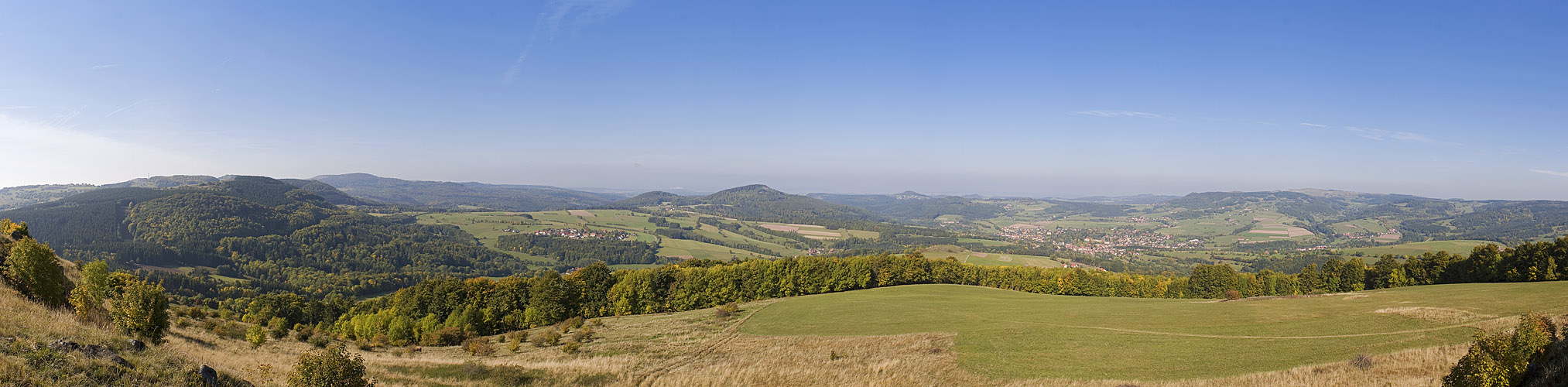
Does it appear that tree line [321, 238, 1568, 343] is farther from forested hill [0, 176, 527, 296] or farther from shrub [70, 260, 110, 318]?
forested hill [0, 176, 527, 296]

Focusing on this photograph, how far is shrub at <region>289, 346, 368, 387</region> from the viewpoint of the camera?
12438mm

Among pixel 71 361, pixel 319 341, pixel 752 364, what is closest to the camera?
pixel 71 361

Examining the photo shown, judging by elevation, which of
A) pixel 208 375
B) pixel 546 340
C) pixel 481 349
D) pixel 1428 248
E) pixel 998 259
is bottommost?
pixel 998 259

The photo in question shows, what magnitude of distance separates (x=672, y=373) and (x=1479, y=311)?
35.4 meters

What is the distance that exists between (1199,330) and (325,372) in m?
34.7

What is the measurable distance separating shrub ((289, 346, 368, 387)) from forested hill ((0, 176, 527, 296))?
146 m

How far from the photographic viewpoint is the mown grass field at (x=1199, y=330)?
793 inches

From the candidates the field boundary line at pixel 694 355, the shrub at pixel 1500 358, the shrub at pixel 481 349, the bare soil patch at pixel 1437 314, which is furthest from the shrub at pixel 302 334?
the bare soil patch at pixel 1437 314

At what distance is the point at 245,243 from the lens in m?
158

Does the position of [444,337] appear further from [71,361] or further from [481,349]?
[71,361]

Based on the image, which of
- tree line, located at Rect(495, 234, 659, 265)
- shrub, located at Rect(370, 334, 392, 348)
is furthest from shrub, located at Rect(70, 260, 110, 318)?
tree line, located at Rect(495, 234, 659, 265)

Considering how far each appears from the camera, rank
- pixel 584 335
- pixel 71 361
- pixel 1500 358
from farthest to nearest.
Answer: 1. pixel 584 335
2. pixel 1500 358
3. pixel 71 361

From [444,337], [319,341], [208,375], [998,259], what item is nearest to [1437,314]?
[208,375]

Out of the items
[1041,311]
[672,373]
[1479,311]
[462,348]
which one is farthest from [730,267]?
[1479,311]
